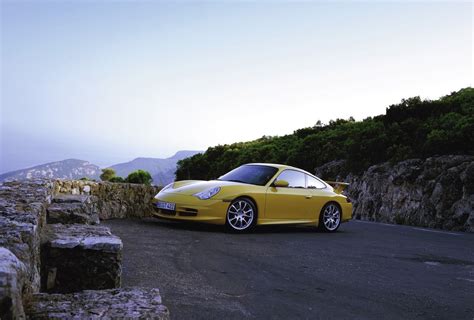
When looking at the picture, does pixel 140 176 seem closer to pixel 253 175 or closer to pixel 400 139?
pixel 400 139

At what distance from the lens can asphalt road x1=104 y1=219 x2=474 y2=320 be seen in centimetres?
418

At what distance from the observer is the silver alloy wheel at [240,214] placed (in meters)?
9.23

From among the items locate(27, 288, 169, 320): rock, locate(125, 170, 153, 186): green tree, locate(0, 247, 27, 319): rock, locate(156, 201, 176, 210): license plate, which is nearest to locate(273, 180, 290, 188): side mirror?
locate(156, 201, 176, 210): license plate

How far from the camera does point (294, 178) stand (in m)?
10.3

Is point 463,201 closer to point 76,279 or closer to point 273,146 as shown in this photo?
point 76,279

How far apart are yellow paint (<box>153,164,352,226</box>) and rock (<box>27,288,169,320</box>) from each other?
6.38 metres

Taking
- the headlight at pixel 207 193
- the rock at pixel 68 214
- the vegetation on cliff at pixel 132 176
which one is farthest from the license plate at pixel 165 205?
the vegetation on cliff at pixel 132 176

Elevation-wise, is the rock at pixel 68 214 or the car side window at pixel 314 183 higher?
the car side window at pixel 314 183

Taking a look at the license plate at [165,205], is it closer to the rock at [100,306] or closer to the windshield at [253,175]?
the windshield at [253,175]

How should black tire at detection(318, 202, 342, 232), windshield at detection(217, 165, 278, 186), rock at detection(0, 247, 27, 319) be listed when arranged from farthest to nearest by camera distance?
black tire at detection(318, 202, 342, 232) < windshield at detection(217, 165, 278, 186) < rock at detection(0, 247, 27, 319)

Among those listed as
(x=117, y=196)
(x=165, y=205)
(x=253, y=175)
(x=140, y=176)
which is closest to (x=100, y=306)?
(x=165, y=205)

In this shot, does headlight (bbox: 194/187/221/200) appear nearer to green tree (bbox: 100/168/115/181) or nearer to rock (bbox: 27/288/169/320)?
rock (bbox: 27/288/169/320)

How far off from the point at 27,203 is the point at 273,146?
31.5 metres

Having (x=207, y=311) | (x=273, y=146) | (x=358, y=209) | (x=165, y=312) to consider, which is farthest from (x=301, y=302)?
(x=273, y=146)
